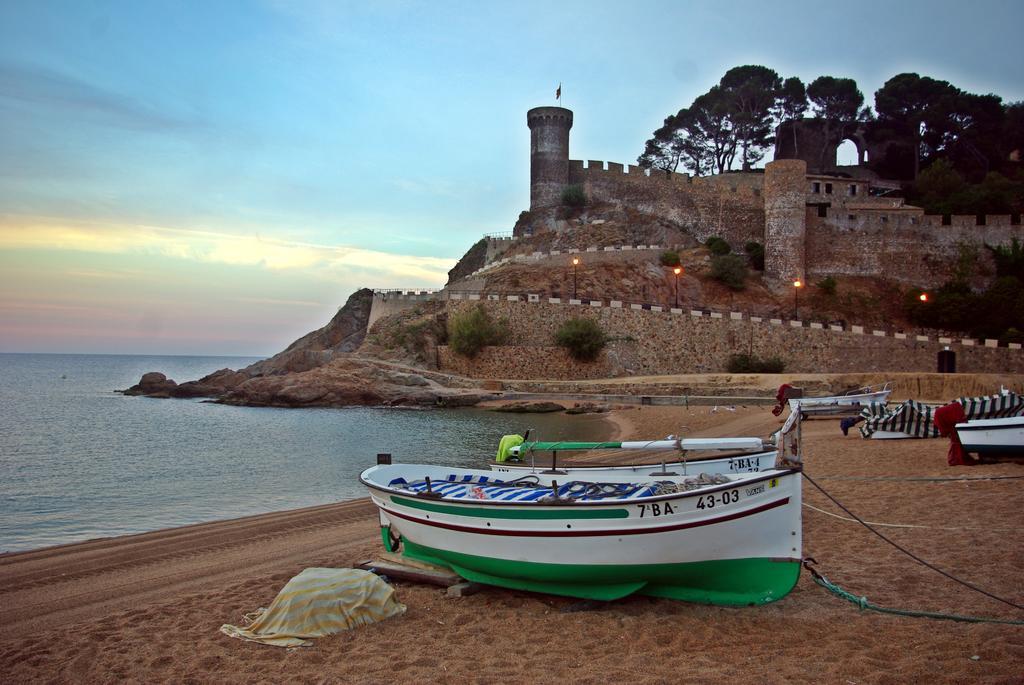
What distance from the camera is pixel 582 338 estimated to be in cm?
3738

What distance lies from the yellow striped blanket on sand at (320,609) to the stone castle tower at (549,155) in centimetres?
4779

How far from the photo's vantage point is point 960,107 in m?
49.3

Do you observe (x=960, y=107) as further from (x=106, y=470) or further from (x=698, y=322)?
(x=106, y=470)

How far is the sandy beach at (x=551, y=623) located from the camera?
218 inches

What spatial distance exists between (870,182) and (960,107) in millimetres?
7426

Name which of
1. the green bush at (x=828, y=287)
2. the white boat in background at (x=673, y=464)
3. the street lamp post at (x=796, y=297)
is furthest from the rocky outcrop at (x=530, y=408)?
the white boat in background at (x=673, y=464)

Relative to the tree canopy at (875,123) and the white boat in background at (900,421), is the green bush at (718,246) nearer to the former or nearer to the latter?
the tree canopy at (875,123)

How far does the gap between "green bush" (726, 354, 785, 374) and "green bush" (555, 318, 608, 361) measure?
6.13 metres

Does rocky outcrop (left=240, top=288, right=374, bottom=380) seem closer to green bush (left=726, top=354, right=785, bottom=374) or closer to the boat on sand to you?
green bush (left=726, top=354, right=785, bottom=374)

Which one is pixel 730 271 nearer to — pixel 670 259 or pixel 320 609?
pixel 670 259

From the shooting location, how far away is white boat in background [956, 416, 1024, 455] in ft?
39.7

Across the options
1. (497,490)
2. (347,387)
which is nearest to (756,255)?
(347,387)

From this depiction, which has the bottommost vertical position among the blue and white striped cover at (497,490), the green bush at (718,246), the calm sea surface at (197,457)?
the calm sea surface at (197,457)

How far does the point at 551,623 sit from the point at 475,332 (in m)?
32.7
